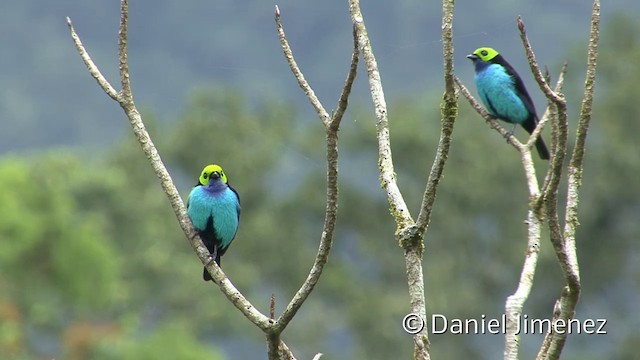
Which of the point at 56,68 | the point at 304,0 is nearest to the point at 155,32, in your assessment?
the point at 56,68

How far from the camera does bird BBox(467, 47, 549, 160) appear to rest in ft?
34.8

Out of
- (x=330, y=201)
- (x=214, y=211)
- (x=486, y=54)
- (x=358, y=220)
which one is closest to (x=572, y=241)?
(x=330, y=201)

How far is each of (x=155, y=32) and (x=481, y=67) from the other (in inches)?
Result: 3088

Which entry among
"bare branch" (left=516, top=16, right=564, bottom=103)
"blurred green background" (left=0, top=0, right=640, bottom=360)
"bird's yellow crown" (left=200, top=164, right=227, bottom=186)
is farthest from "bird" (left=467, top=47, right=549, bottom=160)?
"blurred green background" (left=0, top=0, right=640, bottom=360)

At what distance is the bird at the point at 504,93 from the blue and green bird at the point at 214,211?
3613 mm

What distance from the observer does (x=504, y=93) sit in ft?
34.9

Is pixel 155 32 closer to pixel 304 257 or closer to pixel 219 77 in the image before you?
pixel 219 77

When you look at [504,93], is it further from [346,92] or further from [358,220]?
[358,220]

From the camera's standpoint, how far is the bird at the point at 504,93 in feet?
34.8

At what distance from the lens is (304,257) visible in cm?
3725

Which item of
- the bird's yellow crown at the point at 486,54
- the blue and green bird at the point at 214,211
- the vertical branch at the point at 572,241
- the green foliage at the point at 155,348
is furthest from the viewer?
the green foliage at the point at 155,348

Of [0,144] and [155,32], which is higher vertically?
[155,32]

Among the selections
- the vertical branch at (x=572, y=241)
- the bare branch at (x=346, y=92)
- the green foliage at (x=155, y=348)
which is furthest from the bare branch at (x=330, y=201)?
the green foliage at (x=155, y=348)
